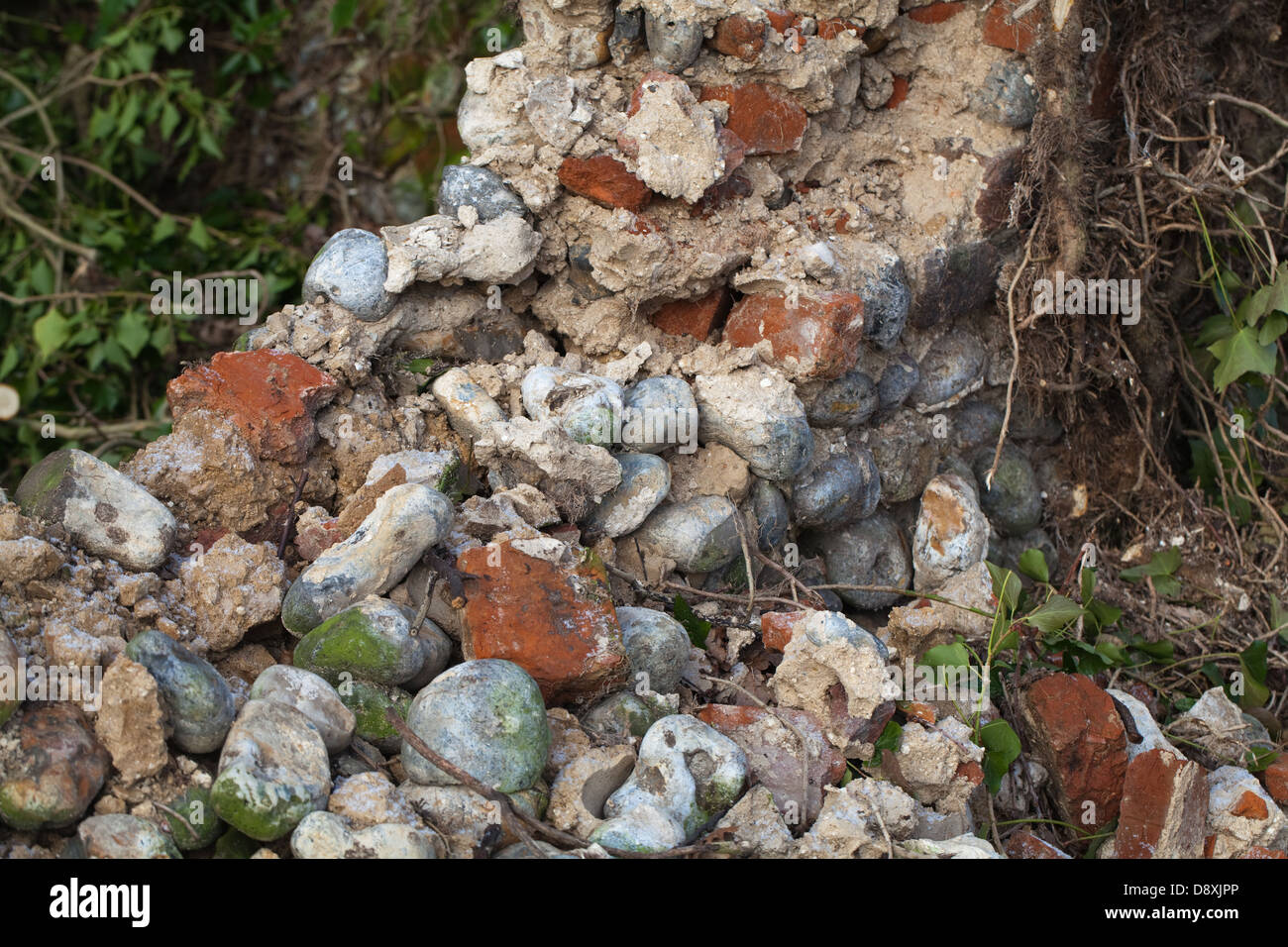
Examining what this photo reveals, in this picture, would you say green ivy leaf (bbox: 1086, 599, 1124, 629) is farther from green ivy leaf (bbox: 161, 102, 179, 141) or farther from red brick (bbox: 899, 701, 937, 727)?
green ivy leaf (bbox: 161, 102, 179, 141)

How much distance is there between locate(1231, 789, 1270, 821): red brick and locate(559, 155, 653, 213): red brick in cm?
195

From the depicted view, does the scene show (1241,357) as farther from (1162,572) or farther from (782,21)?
(782,21)

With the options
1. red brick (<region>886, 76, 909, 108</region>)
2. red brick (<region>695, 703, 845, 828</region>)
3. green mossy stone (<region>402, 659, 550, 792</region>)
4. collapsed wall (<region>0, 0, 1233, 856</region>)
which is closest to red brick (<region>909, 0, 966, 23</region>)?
collapsed wall (<region>0, 0, 1233, 856</region>)

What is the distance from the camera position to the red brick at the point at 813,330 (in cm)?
302

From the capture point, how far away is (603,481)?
9.11ft

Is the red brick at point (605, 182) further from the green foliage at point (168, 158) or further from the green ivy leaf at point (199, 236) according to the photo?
the green ivy leaf at point (199, 236)

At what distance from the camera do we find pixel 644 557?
9.66 ft

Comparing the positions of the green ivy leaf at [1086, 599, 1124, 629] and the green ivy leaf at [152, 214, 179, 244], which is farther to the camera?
the green ivy leaf at [152, 214, 179, 244]

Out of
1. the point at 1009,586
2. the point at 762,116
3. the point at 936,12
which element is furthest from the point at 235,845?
the point at 936,12

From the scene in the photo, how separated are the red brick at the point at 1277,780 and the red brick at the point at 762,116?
1.93 m

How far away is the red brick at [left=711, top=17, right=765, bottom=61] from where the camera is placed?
3.05 m

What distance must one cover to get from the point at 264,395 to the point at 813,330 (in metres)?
1.31

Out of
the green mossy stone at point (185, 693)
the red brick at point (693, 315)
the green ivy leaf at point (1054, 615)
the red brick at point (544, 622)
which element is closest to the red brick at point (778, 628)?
the red brick at point (544, 622)

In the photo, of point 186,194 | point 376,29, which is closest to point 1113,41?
point 376,29
